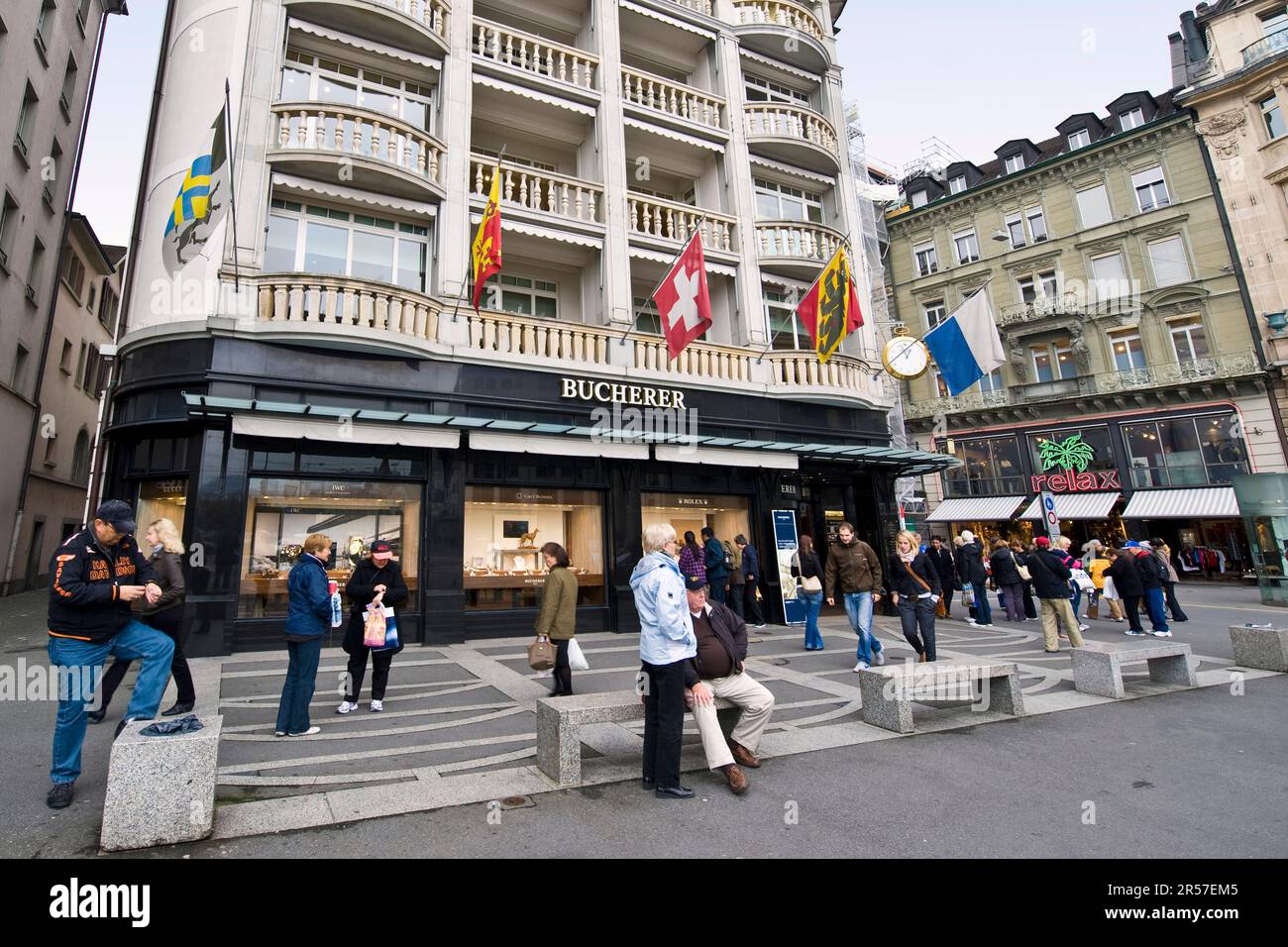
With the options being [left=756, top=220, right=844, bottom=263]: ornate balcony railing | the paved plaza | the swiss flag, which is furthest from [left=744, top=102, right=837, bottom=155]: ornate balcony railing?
the paved plaza

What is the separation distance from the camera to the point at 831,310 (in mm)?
13164

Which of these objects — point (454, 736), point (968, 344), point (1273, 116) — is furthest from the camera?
point (1273, 116)

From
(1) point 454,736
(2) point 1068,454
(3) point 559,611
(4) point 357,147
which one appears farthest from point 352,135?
(2) point 1068,454

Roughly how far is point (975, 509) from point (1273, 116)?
2118cm

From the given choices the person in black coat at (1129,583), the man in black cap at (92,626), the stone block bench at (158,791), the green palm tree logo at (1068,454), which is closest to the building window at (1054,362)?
the green palm tree logo at (1068,454)

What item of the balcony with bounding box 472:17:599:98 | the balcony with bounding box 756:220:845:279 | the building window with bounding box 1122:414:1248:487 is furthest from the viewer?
the building window with bounding box 1122:414:1248:487

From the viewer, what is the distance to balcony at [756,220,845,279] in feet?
54.3

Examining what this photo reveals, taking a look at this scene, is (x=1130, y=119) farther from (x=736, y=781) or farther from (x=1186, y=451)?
(x=736, y=781)

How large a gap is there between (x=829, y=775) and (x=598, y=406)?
9695 millimetres

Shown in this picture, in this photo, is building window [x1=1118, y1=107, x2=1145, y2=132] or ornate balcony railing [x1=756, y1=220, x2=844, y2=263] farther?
building window [x1=1118, y1=107, x2=1145, y2=132]

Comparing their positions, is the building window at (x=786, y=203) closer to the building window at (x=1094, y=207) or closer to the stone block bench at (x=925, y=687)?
the stone block bench at (x=925, y=687)

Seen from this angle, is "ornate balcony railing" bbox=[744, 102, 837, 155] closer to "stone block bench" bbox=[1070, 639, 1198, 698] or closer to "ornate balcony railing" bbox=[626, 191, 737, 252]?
"ornate balcony railing" bbox=[626, 191, 737, 252]

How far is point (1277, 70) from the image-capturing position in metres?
26.4

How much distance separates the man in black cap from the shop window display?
17.9ft
